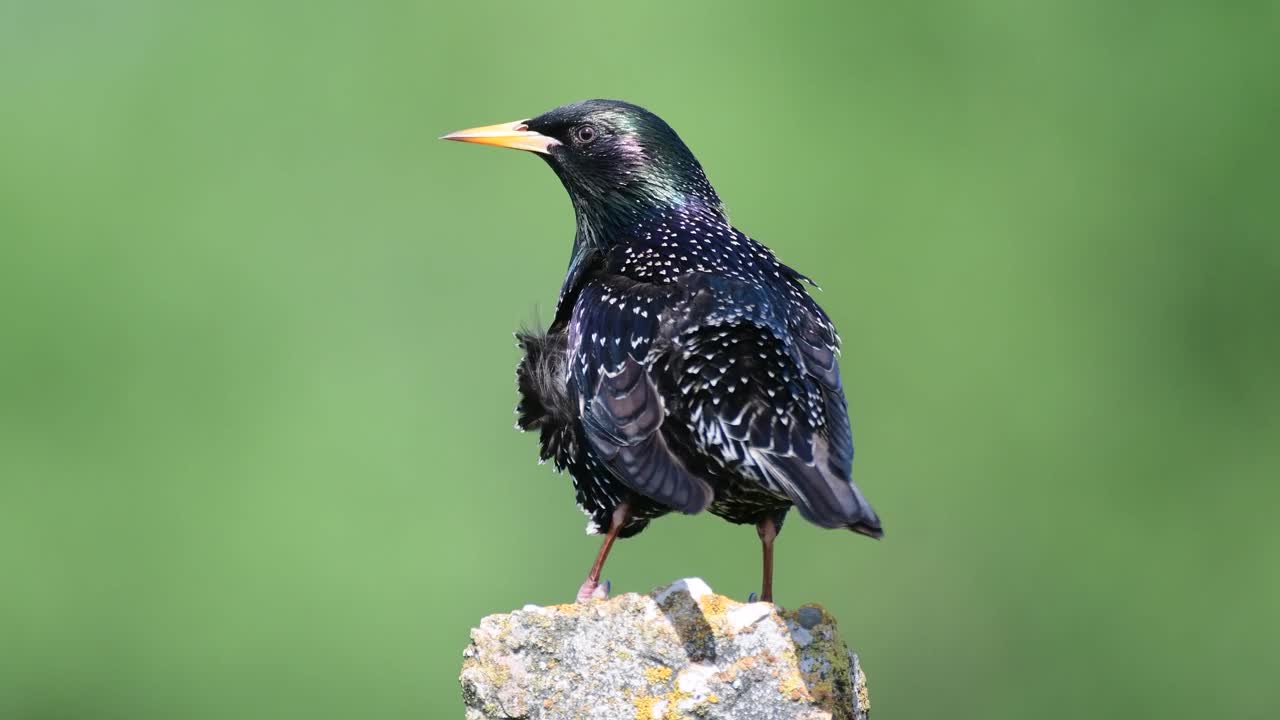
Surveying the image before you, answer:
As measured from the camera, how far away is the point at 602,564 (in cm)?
566

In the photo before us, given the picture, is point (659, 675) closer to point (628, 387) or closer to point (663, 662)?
point (663, 662)

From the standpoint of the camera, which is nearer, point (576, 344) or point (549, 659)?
point (549, 659)

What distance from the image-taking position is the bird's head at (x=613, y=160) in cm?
659

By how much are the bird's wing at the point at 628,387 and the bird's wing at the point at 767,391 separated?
12 centimetres

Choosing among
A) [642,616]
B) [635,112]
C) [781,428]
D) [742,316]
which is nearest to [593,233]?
[635,112]

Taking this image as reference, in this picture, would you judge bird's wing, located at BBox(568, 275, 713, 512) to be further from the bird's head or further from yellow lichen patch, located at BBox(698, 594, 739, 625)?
the bird's head

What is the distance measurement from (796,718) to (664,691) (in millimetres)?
426

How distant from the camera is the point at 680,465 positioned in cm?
539

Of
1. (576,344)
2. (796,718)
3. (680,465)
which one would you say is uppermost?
(576,344)

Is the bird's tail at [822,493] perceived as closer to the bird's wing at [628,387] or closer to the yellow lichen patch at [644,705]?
the bird's wing at [628,387]

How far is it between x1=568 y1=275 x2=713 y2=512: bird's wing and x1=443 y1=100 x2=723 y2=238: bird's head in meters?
0.65

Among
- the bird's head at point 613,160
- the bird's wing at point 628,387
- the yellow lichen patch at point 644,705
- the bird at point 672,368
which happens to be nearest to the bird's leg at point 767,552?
the bird at point 672,368

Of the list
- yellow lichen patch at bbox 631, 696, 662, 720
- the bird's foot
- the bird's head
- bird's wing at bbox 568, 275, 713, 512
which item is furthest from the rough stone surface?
the bird's head

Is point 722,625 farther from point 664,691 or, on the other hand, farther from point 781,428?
point 781,428
